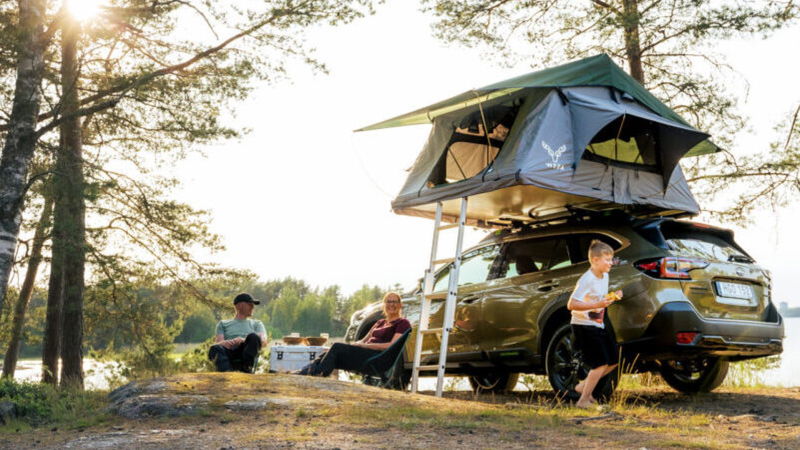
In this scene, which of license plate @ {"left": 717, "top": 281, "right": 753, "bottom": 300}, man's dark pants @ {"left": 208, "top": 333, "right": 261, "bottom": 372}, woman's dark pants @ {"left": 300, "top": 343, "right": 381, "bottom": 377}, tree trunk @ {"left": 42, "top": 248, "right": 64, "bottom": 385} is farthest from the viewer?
tree trunk @ {"left": 42, "top": 248, "right": 64, "bottom": 385}

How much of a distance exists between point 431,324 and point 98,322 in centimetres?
1034

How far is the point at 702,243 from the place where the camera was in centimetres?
819

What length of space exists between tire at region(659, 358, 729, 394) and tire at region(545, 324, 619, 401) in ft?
5.36

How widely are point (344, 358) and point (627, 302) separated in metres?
3.27

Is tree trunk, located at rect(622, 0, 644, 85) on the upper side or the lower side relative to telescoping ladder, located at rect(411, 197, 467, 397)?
upper

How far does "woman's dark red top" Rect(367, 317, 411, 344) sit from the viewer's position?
9602 millimetres

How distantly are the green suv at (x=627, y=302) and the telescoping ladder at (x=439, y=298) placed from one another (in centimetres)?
38

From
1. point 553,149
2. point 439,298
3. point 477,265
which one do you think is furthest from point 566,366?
point 553,149

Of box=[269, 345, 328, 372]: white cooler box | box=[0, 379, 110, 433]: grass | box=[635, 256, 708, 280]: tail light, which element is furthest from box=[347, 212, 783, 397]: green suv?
box=[0, 379, 110, 433]: grass

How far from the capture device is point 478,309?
952 centimetres

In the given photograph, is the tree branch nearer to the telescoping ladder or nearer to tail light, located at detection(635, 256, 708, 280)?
the telescoping ladder

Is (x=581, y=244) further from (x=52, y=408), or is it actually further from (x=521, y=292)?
(x=52, y=408)

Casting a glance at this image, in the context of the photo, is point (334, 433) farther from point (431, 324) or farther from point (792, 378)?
point (792, 378)

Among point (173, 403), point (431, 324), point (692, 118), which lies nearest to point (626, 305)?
point (431, 324)
